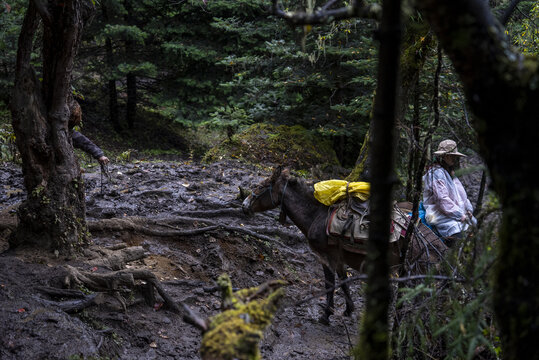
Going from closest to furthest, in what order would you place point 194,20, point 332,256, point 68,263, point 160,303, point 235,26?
point 68,263, point 160,303, point 332,256, point 235,26, point 194,20

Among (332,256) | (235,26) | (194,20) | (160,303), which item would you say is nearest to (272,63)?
(235,26)

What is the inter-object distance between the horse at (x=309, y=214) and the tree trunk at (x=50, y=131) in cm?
304

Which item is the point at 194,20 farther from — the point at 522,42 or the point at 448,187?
the point at 448,187

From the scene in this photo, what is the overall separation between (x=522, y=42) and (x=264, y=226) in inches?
292

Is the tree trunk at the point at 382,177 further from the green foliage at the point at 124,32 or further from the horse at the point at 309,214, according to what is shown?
the green foliage at the point at 124,32

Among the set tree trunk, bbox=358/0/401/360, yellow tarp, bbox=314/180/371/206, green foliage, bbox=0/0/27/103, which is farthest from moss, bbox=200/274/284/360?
green foliage, bbox=0/0/27/103

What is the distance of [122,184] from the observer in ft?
36.2

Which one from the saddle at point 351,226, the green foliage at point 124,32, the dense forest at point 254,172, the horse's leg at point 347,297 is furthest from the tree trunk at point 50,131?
the green foliage at point 124,32

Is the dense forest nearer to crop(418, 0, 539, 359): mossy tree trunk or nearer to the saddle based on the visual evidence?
crop(418, 0, 539, 359): mossy tree trunk

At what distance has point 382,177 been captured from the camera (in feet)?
5.59

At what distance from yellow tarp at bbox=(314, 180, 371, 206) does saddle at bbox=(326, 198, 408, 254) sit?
124 mm

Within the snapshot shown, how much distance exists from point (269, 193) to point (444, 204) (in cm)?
300

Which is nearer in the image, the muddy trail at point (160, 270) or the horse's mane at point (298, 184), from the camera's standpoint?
the muddy trail at point (160, 270)

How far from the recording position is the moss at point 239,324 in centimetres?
212
